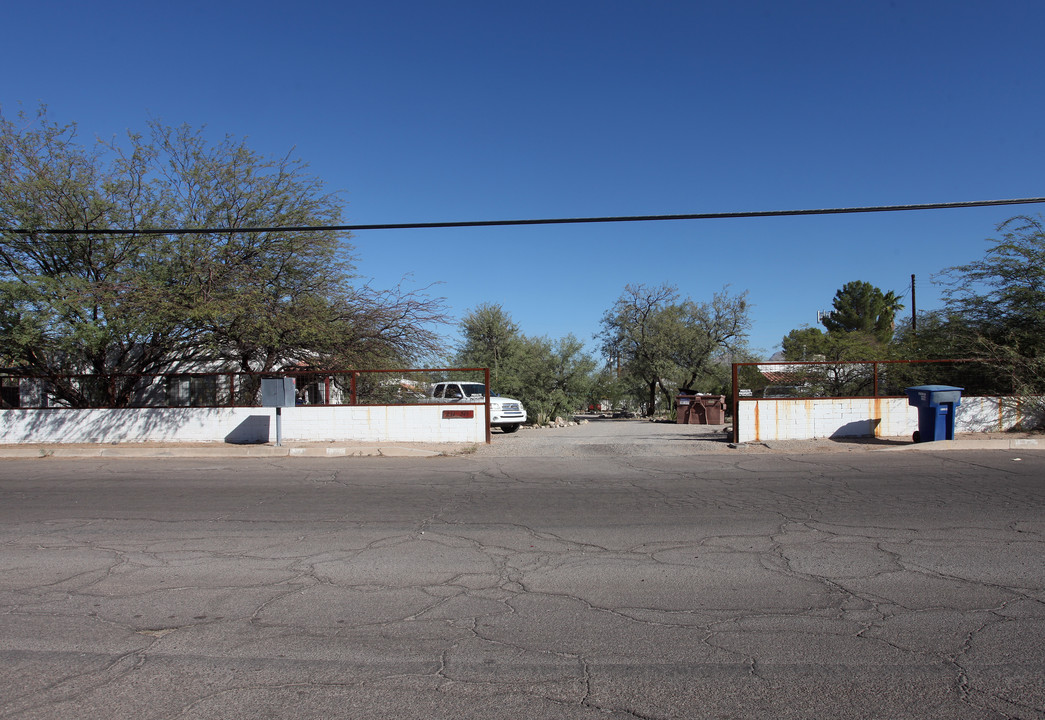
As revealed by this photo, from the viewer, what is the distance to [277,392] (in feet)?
52.2

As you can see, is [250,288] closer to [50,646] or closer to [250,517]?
[250,517]

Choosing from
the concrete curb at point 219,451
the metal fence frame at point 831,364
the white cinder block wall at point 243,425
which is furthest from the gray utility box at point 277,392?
the metal fence frame at point 831,364

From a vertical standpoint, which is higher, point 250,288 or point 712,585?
point 250,288

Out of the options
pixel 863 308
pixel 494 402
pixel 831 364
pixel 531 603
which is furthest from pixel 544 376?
pixel 863 308

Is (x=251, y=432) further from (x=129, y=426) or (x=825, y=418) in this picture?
(x=825, y=418)

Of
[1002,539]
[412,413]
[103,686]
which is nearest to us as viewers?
[103,686]

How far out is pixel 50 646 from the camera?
14.2 ft

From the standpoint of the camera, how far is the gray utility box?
626 inches

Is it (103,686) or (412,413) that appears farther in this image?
(412,413)

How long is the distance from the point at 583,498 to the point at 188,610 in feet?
18.3

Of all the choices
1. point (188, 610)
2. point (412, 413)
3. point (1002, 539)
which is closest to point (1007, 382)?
point (1002, 539)

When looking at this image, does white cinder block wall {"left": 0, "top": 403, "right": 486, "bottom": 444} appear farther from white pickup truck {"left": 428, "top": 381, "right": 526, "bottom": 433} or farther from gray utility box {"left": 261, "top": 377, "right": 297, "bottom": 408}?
white pickup truck {"left": 428, "top": 381, "right": 526, "bottom": 433}

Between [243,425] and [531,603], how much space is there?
1399 cm

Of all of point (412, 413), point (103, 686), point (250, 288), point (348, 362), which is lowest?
point (103, 686)
